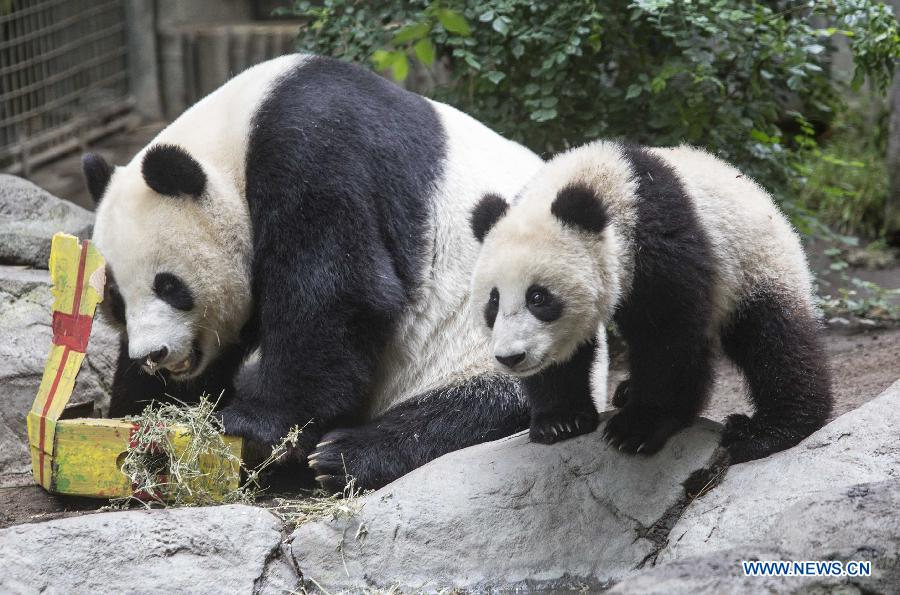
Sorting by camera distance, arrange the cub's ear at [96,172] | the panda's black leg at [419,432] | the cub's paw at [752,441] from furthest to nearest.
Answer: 1. the cub's ear at [96,172]
2. the panda's black leg at [419,432]
3. the cub's paw at [752,441]

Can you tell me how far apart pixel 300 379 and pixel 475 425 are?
782mm

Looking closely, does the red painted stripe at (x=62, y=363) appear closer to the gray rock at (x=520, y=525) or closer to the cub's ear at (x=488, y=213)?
the gray rock at (x=520, y=525)

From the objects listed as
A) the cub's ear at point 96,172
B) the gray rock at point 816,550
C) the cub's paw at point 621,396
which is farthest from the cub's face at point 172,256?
the gray rock at point 816,550

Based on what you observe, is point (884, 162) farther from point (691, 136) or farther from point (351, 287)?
point (351, 287)

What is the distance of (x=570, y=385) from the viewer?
13.1ft

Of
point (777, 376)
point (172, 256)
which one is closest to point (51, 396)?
point (172, 256)

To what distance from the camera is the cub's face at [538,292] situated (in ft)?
11.5

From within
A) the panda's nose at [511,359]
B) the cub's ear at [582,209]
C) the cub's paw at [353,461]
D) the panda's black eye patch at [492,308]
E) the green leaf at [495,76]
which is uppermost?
the cub's ear at [582,209]

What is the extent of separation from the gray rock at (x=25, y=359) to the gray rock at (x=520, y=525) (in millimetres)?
1931

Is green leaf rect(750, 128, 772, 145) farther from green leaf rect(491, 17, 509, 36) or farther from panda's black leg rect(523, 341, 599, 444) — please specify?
panda's black leg rect(523, 341, 599, 444)

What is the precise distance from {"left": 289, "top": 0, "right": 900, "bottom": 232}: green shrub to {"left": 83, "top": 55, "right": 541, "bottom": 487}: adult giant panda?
1.24 m

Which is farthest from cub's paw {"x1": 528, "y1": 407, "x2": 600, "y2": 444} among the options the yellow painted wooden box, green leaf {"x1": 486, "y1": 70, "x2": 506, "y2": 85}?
green leaf {"x1": 486, "y1": 70, "x2": 506, "y2": 85}

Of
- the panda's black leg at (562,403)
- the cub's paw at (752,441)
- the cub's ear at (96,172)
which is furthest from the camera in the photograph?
the cub's ear at (96,172)

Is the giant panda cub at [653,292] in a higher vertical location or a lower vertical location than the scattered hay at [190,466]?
higher
